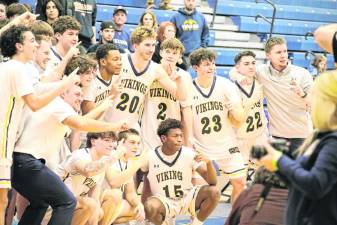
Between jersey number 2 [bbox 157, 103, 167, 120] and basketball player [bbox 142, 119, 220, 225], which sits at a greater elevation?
jersey number 2 [bbox 157, 103, 167, 120]

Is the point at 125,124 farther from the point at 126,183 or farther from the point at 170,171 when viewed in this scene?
the point at 170,171

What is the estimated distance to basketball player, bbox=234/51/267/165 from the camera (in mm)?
7828

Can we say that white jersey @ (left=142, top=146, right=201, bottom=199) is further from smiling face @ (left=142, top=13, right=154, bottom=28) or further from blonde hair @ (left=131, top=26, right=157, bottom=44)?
smiling face @ (left=142, top=13, right=154, bottom=28)

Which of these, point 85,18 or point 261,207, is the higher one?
point 85,18

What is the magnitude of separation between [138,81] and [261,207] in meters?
3.58

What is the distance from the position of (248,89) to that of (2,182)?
3241 millimetres

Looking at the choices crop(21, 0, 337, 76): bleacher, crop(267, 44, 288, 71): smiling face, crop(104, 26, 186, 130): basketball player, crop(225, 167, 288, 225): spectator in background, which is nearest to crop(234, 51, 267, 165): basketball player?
crop(267, 44, 288, 71): smiling face

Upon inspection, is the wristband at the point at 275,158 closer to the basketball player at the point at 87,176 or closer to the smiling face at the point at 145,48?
the basketball player at the point at 87,176

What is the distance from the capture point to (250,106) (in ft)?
25.8

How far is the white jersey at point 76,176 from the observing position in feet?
20.1

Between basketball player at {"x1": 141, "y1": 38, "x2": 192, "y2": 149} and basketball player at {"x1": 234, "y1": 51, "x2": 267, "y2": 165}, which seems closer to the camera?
basketball player at {"x1": 141, "y1": 38, "x2": 192, "y2": 149}

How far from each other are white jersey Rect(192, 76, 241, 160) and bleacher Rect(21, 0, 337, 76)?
4551 millimetres

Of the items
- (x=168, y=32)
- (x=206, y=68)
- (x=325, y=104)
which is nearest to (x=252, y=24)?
(x=168, y=32)

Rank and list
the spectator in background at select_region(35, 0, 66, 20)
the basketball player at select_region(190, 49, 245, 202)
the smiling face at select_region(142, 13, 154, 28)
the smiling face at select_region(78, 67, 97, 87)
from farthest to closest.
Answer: the smiling face at select_region(142, 13, 154, 28), the spectator in background at select_region(35, 0, 66, 20), the basketball player at select_region(190, 49, 245, 202), the smiling face at select_region(78, 67, 97, 87)
